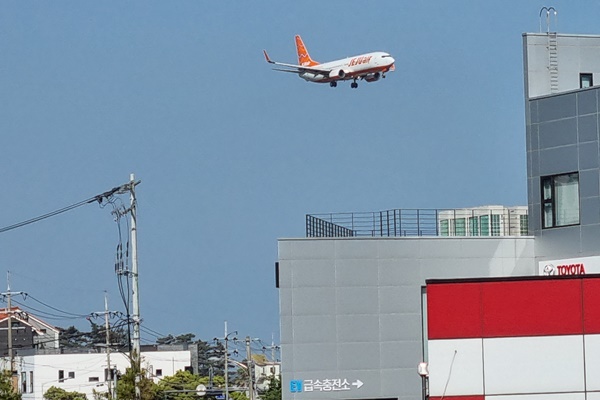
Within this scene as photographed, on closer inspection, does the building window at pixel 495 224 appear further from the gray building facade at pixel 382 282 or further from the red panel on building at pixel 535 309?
the red panel on building at pixel 535 309

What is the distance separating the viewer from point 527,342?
29781 mm

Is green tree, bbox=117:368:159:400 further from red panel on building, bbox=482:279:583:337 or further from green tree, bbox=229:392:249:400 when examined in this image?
green tree, bbox=229:392:249:400

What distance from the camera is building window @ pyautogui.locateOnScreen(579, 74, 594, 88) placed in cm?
4058

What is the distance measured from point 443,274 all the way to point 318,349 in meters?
4.49

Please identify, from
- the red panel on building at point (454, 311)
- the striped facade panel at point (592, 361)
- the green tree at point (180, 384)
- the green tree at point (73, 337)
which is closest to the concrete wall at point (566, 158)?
the striped facade panel at point (592, 361)

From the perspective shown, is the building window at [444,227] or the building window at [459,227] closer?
the building window at [459,227]

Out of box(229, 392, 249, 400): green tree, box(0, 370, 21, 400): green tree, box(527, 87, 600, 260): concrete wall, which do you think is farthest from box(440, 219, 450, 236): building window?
box(229, 392, 249, 400): green tree

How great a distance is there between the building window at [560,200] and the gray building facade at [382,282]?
0.10 ft

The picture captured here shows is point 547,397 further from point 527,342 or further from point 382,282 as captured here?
point 382,282

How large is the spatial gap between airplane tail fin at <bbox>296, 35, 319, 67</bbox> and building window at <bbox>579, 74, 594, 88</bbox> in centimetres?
5107

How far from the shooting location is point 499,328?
29750mm

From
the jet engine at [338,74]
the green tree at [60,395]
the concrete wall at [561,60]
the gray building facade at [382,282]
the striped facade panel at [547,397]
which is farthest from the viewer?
the green tree at [60,395]

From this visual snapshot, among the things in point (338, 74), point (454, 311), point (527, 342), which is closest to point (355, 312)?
point (454, 311)

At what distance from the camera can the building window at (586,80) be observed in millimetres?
40575
